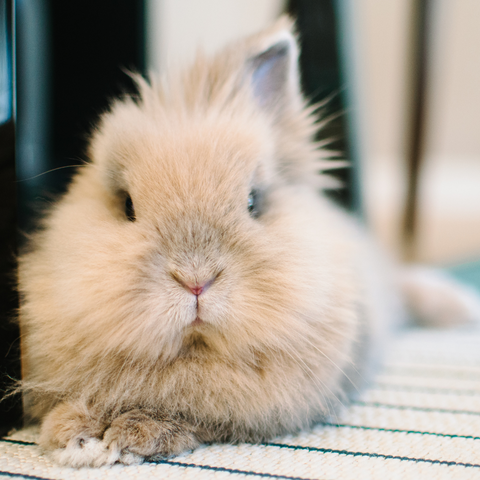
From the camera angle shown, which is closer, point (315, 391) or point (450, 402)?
point (315, 391)

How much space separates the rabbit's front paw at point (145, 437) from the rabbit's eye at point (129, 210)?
30cm

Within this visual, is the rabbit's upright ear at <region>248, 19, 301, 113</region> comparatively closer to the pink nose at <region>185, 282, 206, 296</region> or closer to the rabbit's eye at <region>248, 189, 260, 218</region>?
the rabbit's eye at <region>248, 189, 260, 218</region>

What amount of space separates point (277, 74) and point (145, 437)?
0.72 metres

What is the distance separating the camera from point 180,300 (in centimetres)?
63

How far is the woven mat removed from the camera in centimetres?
62

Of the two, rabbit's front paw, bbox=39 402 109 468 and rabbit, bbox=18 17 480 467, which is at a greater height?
rabbit, bbox=18 17 480 467

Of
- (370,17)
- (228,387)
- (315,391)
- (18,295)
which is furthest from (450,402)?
(370,17)

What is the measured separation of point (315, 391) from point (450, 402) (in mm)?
320

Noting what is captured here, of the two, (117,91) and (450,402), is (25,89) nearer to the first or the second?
(117,91)

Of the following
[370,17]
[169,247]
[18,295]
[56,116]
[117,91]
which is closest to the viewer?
[169,247]

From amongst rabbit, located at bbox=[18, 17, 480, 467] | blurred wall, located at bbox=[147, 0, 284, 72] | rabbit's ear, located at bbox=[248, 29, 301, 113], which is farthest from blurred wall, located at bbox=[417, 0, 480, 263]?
rabbit, located at bbox=[18, 17, 480, 467]

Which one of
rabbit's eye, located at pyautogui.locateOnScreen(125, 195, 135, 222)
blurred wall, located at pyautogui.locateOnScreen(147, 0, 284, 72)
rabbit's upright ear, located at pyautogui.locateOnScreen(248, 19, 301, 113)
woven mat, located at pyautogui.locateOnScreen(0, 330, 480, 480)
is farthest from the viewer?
blurred wall, located at pyautogui.locateOnScreen(147, 0, 284, 72)

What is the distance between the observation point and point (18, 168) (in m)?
0.72

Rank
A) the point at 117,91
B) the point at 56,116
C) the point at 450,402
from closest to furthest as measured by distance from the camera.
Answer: the point at 450,402
the point at 56,116
the point at 117,91
